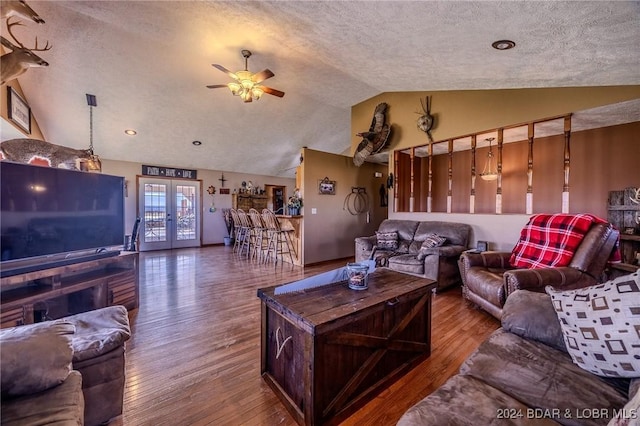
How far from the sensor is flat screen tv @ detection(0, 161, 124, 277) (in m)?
2.06

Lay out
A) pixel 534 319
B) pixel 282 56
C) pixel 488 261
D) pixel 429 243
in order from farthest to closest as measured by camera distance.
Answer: pixel 429 243, pixel 282 56, pixel 488 261, pixel 534 319

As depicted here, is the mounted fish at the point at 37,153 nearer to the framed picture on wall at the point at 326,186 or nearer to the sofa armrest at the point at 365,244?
the framed picture on wall at the point at 326,186

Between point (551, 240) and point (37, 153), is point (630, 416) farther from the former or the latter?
point (37, 153)

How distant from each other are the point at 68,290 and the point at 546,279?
4262 mm

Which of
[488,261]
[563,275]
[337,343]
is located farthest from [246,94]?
[563,275]

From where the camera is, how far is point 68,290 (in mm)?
2318

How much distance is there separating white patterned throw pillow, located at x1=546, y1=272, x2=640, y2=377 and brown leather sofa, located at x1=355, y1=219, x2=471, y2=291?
96.0 inches

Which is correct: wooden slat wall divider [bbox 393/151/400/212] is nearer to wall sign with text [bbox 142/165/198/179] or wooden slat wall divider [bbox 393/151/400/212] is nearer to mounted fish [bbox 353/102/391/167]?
mounted fish [bbox 353/102/391/167]

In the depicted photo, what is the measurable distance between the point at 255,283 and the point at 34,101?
16.9 ft

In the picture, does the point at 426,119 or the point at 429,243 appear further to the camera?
the point at 426,119

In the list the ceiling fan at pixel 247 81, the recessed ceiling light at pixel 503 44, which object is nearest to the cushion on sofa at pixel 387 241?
the recessed ceiling light at pixel 503 44

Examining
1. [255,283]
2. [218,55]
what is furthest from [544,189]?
[218,55]

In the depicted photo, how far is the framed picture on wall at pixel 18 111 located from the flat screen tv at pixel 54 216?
263cm

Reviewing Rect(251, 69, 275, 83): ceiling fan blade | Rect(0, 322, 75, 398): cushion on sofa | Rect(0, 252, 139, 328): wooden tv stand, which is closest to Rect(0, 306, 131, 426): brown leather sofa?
Rect(0, 322, 75, 398): cushion on sofa
